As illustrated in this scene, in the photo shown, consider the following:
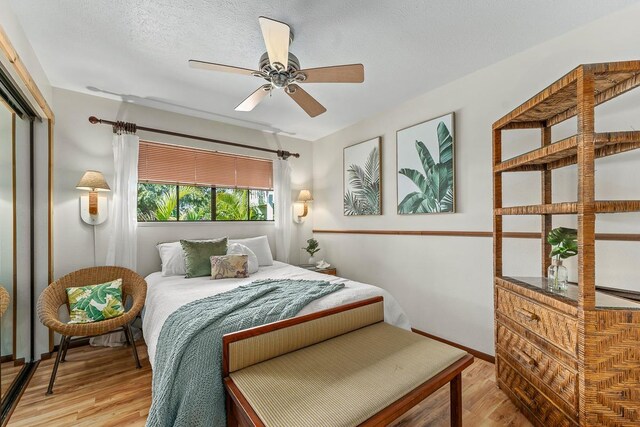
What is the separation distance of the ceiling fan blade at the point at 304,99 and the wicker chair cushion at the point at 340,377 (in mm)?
1760

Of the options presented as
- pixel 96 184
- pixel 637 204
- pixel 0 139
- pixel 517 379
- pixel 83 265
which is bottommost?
pixel 517 379

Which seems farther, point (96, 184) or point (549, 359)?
point (96, 184)

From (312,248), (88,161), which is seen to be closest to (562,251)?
(312,248)

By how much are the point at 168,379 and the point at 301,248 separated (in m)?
3.04

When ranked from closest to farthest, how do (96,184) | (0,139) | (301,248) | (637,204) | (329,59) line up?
(637,204) < (0,139) < (329,59) < (96,184) < (301,248)

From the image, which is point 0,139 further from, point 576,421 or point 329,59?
point 576,421

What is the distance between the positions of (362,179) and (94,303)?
3030mm

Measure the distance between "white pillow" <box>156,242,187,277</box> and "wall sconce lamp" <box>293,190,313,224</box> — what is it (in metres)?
1.77

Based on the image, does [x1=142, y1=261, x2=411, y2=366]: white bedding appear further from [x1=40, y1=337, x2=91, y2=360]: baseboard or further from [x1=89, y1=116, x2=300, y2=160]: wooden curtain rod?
[x1=89, y1=116, x2=300, y2=160]: wooden curtain rod

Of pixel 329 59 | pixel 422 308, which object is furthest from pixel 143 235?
pixel 422 308

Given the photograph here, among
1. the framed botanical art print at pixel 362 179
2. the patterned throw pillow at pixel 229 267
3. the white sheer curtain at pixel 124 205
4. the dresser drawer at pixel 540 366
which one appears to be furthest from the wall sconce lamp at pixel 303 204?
the dresser drawer at pixel 540 366

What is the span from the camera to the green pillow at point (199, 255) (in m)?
2.74

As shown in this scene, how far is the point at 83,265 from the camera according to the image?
2.75m

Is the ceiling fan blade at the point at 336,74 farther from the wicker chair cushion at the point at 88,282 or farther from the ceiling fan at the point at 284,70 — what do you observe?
the wicker chair cushion at the point at 88,282
